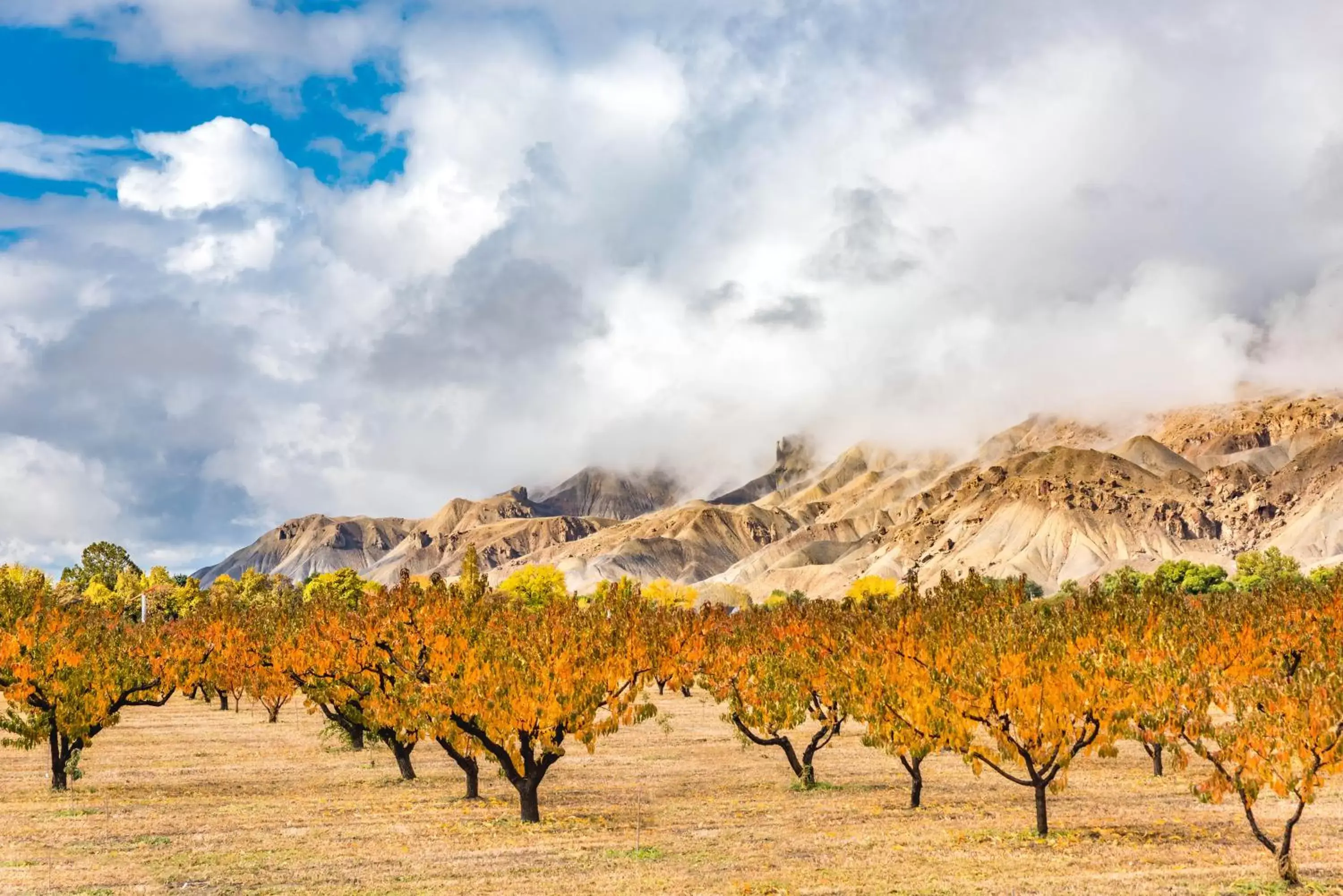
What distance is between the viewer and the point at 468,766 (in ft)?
135

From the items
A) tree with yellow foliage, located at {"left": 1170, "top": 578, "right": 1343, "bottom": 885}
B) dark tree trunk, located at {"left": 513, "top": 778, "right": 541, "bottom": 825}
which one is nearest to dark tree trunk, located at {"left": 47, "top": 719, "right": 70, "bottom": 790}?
dark tree trunk, located at {"left": 513, "top": 778, "right": 541, "bottom": 825}

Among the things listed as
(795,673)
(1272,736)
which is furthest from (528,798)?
(1272,736)

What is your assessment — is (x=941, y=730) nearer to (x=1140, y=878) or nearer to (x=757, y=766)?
(x=1140, y=878)

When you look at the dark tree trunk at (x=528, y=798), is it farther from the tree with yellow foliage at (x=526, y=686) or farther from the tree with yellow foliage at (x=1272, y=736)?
the tree with yellow foliage at (x=1272, y=736)

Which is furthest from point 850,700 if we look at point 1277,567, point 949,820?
point 1277,567

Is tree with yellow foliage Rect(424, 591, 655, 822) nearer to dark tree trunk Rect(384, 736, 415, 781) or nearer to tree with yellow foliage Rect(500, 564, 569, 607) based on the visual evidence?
dark tree trunk Rect(384, 736, 415, 781)

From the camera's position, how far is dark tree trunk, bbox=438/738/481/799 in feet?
130

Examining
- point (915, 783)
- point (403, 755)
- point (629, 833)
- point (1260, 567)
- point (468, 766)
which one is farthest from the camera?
point (1260, 567)

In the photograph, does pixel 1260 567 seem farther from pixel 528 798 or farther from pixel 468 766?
pixel 528 798

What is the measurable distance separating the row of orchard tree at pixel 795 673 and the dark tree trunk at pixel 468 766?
0.66 ft

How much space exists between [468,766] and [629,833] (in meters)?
8.29

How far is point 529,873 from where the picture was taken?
97.5ft

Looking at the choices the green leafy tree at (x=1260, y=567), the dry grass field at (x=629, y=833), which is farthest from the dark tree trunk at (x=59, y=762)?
the green leafy tree at (x=1260, y=567)

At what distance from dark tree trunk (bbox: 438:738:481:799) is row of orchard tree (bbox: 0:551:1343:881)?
20 cm
